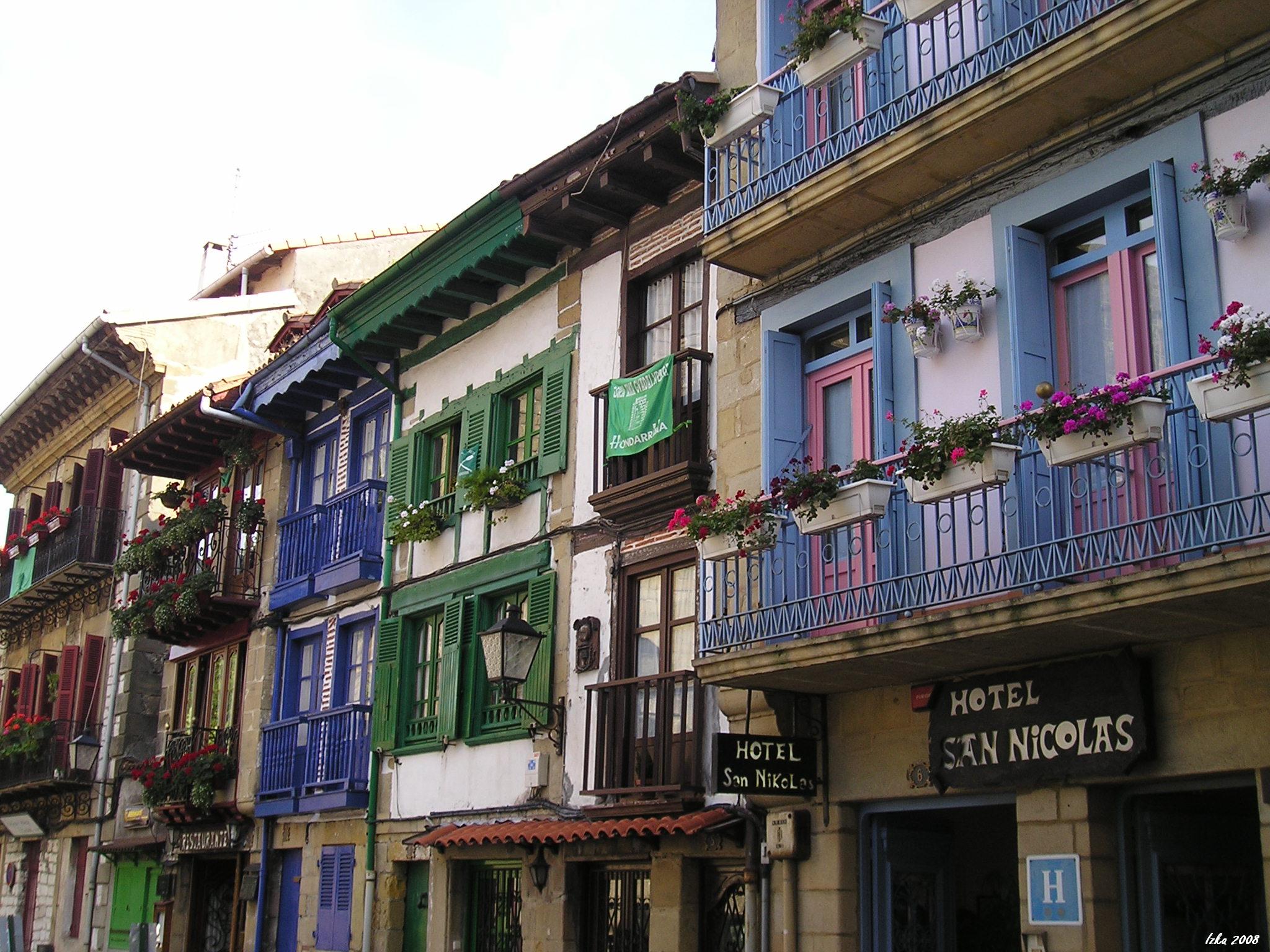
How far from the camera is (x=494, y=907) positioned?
555 inches

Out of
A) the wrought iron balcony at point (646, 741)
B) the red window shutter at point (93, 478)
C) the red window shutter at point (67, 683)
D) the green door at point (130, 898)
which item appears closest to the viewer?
the wrought iron balcony at point (646, 741)

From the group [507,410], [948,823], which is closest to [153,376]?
[507,410]

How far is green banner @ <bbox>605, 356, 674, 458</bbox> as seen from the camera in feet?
40.9

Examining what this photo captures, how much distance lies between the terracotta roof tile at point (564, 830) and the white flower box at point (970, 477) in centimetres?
342

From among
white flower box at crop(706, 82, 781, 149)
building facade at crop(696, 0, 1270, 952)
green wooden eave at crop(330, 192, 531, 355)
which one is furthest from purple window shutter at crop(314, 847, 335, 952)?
white flower box at crop(706, 82, 781, 149)

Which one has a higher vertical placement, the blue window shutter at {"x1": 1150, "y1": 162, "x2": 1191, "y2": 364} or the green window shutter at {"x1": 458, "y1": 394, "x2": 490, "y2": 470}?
the green window shutter at {"x1": 458, "y1": 394, "x2": 490, "y2": 470}

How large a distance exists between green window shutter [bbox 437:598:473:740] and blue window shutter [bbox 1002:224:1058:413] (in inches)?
281

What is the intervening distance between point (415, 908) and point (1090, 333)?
9198mm

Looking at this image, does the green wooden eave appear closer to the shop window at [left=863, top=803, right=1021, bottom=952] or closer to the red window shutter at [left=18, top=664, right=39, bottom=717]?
the shop window at [left=863, top=803, right=1021, bottom=952]

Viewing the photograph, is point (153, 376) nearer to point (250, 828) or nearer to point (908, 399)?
point (250, 828)

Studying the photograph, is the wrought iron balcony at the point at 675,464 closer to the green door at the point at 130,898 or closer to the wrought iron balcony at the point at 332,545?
the wrought iron balcony at the point at 332,545

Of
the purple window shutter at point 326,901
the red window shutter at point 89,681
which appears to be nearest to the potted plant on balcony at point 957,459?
the purple window shutter at point 326,901

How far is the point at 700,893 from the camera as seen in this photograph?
466 inches

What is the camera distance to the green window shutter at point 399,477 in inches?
646
